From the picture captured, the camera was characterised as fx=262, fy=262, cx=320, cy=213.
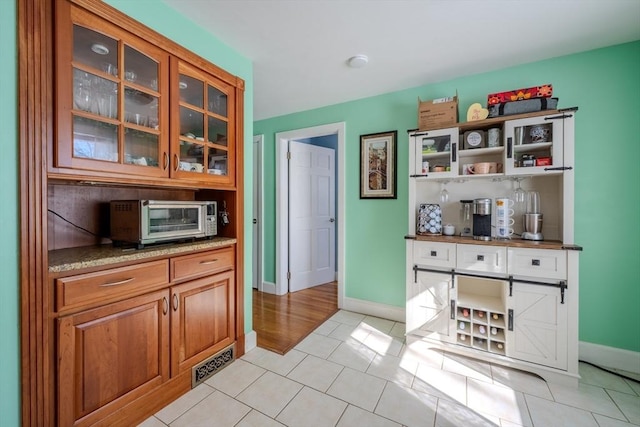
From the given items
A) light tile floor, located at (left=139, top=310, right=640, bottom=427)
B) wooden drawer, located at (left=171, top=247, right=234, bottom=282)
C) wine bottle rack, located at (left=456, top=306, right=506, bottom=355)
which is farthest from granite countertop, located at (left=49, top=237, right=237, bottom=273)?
wine bottle rack, located at (left=456, top=306, right=506, bottom=355)

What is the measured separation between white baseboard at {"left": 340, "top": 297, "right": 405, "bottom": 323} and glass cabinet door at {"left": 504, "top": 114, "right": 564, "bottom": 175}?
168 centimetres

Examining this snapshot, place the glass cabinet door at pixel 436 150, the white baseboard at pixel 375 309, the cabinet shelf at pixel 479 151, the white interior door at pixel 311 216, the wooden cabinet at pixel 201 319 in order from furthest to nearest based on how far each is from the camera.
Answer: the white interior door at pixel 311 216, the white baseboard at pixel 375 309, the glass cabinet door at pixel 436 150, the cabinet shelf at pixel 479 151, the wooden cabinet at pixel 201 319

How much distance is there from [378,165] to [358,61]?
3.51 ft

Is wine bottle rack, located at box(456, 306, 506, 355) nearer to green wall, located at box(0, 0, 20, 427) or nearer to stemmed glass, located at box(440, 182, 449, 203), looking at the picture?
stemmed glass, located at box(440, 182, 449, 203)

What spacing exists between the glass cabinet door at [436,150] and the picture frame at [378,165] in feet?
1.49

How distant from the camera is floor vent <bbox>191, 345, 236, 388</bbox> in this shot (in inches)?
68.6

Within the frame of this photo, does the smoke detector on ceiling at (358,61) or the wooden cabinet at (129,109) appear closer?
the wooden cabinet at (129,109)

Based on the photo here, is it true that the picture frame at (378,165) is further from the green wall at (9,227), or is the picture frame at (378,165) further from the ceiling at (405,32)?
the green wall at (9,227)

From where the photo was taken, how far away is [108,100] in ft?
4.46

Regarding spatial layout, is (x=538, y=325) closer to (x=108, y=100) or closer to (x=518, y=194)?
(x=518, y=194)

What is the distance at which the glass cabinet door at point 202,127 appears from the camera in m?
1.69

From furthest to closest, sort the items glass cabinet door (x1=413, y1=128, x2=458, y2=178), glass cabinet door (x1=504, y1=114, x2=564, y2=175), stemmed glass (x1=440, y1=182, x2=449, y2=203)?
stemmed glass (x1=440, y1=182, x2=449, y2=203) → glass cabinet door (x1=413, y1=128, x2=458, y2=178) → glass cabinet door (x1=504, y1=114, x2=564, y2=175)

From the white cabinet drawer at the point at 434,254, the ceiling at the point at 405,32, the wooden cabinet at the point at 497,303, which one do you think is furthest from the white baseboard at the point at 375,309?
the ceiling at the point at 405,32

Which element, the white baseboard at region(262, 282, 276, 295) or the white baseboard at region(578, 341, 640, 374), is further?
the white baseboard at region(262, 282, 276, 295)
